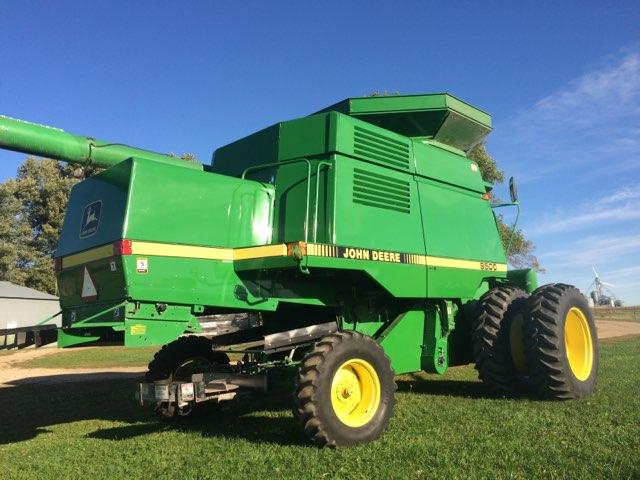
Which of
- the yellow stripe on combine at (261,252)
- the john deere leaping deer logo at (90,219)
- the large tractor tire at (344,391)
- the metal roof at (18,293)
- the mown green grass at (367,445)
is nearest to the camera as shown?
the mown green grass at (367,445)

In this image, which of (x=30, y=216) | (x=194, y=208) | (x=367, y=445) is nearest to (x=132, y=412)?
(x=194, y=208)

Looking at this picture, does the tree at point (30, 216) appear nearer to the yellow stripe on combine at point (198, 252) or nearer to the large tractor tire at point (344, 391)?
the yellow stripe on combine at point (198, 252)

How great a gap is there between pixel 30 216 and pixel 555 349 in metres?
39.5

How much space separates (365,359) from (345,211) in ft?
5.30

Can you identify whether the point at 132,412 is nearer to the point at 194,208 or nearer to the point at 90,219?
the point at 90,219

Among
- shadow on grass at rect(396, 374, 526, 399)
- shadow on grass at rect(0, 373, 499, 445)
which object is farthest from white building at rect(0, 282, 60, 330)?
shadow on grass at rect(396, 374, 526, 399)

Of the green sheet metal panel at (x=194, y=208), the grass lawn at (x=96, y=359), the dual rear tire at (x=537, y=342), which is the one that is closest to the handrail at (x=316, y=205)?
the green sheet metal panel at (x=194, y=208)

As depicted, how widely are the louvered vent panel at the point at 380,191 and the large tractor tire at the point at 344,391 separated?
1.62 m

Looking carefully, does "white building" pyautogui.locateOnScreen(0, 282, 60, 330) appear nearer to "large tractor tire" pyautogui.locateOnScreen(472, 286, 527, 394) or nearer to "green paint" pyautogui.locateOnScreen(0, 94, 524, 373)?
"green paint" pyautogui.locateOnScreen(0, 94, 524, 373)

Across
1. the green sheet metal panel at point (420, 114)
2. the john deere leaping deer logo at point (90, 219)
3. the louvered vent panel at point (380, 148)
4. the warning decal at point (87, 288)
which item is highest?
the green sheet metal panel at point (420, 114)

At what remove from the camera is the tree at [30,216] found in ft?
121

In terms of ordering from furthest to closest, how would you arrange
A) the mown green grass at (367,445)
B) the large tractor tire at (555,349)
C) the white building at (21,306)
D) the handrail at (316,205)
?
the white building at (21,306), the large tractor tire at (555,349), the handrail at (316,205), the mown green grass at (367,445)

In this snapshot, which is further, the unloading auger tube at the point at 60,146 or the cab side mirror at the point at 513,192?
the cab side mirror at the point at 513,192

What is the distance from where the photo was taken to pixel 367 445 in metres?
5.39
